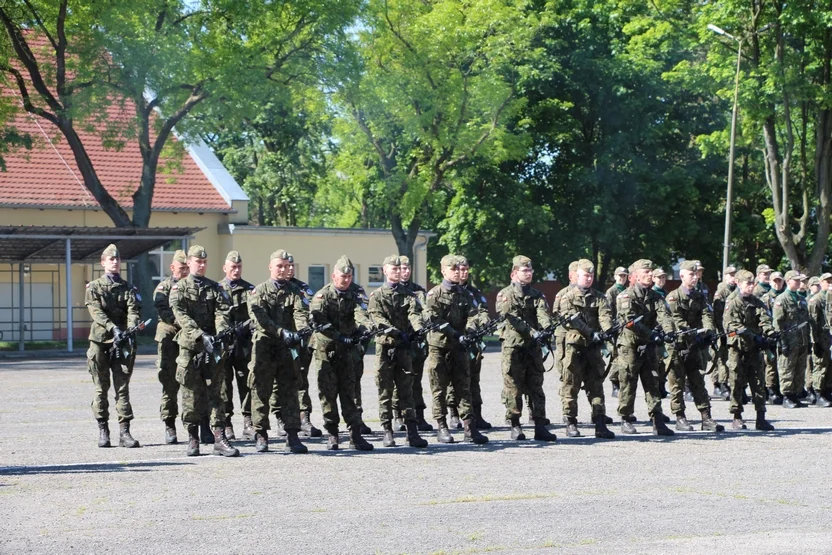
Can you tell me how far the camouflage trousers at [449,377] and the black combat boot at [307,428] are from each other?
148cm

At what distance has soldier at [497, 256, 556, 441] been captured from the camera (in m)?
13.3

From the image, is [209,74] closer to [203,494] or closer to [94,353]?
[94,353]

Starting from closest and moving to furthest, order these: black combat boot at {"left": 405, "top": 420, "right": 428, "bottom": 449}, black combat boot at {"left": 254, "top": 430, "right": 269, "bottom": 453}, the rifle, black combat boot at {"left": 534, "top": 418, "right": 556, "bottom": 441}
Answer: black combat boot at {"left": 254, "top": 430, "right": 269, "bottom": 453} < the rifle < black combat boot at {"left": 405, "top": 420, "right": 428, "bottom": 449} < black combat boot at {"left": 534, "top": 418, "right": 556, "bottom": 441}

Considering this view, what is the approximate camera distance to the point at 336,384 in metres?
12.6

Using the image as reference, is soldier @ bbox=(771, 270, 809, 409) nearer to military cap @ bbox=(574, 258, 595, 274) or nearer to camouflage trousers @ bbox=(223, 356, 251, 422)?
military cap @ bbox=(574, 258, 595, 274)

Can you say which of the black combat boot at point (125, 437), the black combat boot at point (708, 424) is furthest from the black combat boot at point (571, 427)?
the black combat boot at point (125, 437)

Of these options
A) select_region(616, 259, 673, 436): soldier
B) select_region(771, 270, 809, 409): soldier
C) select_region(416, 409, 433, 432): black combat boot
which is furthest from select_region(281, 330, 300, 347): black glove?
select_region(771, 270, 809, 409): soldier

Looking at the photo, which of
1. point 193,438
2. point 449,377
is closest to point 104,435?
point 193,438

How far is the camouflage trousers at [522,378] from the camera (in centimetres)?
1338

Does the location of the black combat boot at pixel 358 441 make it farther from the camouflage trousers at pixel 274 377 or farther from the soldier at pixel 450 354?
the soldier at pixel 450 354

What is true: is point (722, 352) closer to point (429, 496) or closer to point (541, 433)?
point (541, 433)

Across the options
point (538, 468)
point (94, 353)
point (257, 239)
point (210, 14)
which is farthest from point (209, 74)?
point (538, 468)

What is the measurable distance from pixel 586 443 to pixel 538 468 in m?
1.99

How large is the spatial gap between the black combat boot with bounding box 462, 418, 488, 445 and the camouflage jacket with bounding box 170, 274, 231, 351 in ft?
8.70
